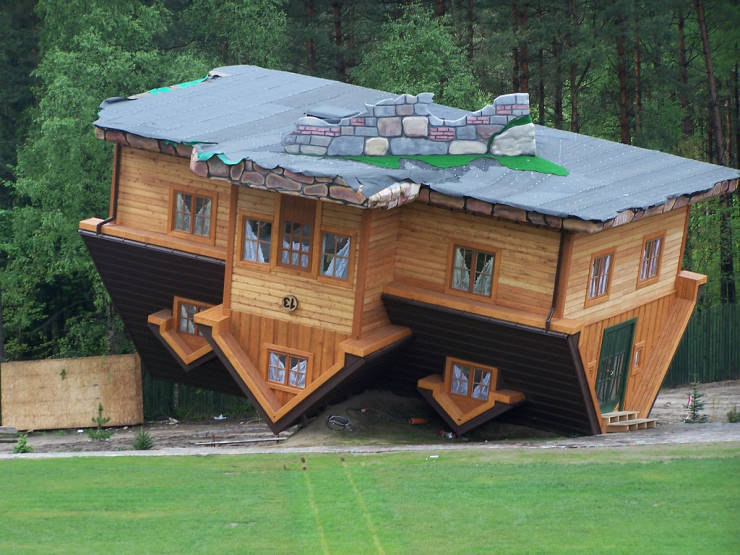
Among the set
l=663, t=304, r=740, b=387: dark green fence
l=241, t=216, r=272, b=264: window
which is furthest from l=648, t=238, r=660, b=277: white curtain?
l=663, t=304, r=740, b=387: dark green fence

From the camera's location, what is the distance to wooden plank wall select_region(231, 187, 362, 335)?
946 inches

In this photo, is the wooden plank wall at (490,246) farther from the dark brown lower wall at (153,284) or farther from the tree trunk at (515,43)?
the tree trunk at (515,43)

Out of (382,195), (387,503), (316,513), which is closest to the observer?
(316,513)

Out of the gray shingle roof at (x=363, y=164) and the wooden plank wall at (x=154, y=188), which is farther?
the wooden plank wall at (x=154, y=188)

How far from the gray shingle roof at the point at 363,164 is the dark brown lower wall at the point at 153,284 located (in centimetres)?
269

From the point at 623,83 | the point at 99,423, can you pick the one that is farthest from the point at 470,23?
the point at 99,423

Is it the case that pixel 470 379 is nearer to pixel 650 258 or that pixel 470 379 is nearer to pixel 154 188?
pixel 650 258

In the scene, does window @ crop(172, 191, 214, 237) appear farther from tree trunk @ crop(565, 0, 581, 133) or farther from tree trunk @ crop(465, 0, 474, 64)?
tree trunk @ crop(465, 0, 474, 64)

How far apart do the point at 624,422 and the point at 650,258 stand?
11.1ft

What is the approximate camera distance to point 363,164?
24156 millimetres

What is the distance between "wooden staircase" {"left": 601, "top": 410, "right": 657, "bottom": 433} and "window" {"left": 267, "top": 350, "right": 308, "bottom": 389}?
19.7 feet

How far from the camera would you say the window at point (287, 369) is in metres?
25.5

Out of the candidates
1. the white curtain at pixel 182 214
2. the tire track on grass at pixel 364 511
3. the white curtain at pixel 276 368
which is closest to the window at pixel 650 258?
the white curtain at pixel 276 368

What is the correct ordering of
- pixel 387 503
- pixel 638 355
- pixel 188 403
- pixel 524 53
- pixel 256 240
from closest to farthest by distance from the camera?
1. pixel 387 503
2. pixel 256 240
3. pixel 638 355
4. pixel 188 403
5. pixel 524 53
